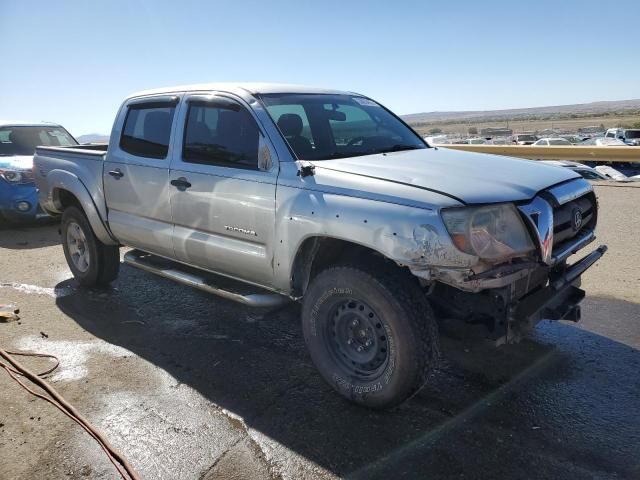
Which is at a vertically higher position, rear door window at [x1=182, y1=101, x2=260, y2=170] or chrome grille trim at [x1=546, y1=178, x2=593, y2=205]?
rear door window at [x1=182, y1=101, x2=260, y2=170]

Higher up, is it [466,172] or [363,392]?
[466,172]

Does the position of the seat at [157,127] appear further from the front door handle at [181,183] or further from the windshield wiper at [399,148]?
the windshield wiper at [399,148]

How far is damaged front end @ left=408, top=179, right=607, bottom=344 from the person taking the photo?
2.78 m

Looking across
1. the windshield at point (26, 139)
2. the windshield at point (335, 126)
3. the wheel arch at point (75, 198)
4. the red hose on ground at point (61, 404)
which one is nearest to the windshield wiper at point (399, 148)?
the windshield at point (335, 126)

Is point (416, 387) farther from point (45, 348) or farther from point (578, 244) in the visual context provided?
point (45, 348)

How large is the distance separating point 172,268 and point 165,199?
2.10ft

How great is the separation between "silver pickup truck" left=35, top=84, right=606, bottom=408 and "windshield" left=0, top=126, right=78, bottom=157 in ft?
18.1

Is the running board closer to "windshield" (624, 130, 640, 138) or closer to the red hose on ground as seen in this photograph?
the red hose on ground

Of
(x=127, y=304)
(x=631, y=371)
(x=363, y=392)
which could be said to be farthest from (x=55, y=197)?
(x=631, y=371)

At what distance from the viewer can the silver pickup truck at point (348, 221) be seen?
2898 mm

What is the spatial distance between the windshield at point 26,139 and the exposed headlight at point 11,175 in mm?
807

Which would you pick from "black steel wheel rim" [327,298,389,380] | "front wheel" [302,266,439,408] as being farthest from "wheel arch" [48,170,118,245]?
"black steel wheel rim" [327,298,389,380]

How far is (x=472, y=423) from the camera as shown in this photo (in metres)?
3.08

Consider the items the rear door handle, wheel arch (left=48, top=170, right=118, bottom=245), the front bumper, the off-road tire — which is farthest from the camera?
the off-road tire
